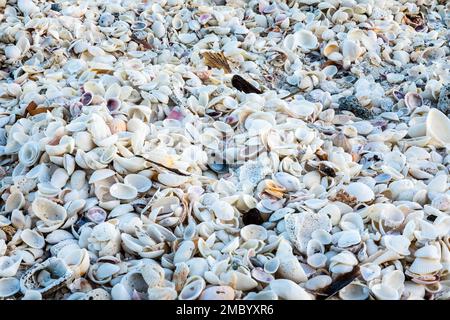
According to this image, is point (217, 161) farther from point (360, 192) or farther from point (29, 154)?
point (29, 154)

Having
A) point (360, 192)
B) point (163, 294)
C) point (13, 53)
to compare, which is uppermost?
point (360, 192)

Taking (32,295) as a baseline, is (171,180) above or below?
above

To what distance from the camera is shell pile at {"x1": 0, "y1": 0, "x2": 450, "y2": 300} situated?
5.52ft

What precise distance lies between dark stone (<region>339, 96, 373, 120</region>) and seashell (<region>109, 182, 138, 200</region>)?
3.22ft

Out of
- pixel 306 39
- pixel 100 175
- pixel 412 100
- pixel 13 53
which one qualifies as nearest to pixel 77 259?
pixel 100 175

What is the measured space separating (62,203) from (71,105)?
0.45 m

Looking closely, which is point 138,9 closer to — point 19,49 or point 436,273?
point 19,49

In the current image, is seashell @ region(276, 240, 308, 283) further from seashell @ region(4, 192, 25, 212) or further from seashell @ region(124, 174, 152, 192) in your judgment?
seashell @ region(4, 192, 25, 212)

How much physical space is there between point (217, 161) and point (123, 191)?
13.0 inches

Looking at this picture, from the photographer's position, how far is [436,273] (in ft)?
5.53

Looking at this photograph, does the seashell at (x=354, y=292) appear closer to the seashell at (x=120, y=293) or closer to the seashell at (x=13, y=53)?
the seashell at (x=120, y=293)

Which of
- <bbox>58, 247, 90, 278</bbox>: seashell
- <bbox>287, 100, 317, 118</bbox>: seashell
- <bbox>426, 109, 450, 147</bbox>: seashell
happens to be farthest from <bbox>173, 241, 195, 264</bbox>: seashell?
<bbox>426, 109, 450, 147</bbox>: seashell

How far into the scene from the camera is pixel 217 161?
2.08 m
